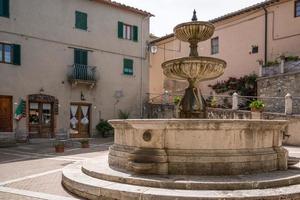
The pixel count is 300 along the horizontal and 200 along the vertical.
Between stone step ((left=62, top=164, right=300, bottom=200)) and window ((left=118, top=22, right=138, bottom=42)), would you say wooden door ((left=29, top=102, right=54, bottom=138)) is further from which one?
stone step ((left=62, top=164, right=300, bottom=200))

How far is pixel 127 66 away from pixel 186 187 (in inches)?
792

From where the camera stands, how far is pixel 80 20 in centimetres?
2264

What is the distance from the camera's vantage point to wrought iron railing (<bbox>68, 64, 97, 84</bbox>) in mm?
21719

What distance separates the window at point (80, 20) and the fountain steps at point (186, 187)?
17.4 meters

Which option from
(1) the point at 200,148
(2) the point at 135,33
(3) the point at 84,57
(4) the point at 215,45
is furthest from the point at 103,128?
(1) the point at 200,148

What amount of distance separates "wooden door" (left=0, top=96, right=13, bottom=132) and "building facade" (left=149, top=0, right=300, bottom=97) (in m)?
14.2

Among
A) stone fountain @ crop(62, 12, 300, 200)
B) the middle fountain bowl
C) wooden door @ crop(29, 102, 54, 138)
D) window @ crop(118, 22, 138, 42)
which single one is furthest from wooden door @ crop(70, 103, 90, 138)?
stone fountain @ crop(62, 12, 300, 200)

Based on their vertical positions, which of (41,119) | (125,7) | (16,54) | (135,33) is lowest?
(41,119)

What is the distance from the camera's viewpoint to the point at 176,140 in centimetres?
665

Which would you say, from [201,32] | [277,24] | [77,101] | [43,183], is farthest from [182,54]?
[43,183]

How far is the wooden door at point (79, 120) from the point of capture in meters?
22.2

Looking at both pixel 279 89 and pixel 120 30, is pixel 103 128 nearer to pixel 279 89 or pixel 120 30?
pixel 120 30

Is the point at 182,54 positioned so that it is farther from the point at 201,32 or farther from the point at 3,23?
the point at 201,32

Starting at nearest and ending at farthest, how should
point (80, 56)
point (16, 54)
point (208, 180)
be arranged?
point (208, 180) → point (16, 54) → point (80, 56)
